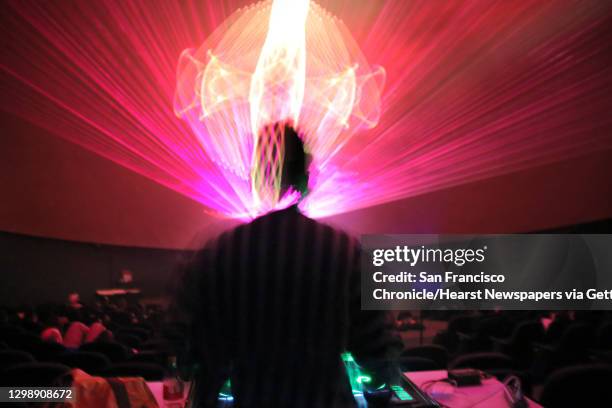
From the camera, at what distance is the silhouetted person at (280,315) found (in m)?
1.43

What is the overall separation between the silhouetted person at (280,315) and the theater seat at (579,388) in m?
1.13

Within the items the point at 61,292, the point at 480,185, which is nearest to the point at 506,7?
the point at 480,185

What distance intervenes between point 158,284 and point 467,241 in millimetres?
9174

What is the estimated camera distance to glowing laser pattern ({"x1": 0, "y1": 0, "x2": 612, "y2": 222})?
5652 mm

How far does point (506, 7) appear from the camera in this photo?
5.60 metres

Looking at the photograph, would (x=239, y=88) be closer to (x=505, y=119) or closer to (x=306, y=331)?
(x=505, y=119)

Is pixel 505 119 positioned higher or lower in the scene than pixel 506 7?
lower

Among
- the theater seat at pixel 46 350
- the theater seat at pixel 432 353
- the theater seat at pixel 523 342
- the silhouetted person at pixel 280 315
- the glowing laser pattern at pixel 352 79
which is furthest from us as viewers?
the glowing laser pattern at pixel 352 79

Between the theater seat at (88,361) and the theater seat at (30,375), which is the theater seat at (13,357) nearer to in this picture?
the theater seat at (88,361)

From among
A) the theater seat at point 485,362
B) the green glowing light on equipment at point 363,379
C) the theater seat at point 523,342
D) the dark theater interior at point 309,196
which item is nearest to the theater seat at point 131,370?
the dark theater interior at point 309,196

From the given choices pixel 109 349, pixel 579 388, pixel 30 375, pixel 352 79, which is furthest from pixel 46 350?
pixel 352 79

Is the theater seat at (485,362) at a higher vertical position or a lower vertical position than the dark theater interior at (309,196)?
lower

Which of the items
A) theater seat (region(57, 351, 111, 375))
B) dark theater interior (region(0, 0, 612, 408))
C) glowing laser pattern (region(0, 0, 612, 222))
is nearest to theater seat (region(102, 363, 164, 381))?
dark theater interior (region(0, 0, 612, 408))

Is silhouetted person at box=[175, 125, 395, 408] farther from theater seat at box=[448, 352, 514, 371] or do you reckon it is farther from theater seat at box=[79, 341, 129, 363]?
theater seat at box=[79, 341, 129, 363]
